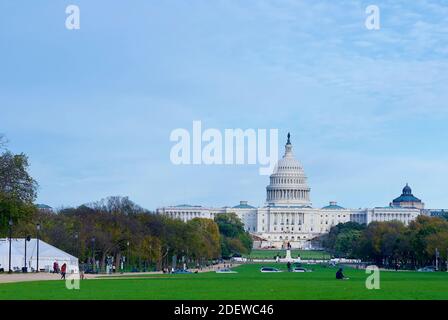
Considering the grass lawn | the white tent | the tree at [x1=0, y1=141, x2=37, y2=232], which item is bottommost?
the grass lawn

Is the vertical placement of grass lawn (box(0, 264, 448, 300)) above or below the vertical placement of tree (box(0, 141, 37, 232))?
below

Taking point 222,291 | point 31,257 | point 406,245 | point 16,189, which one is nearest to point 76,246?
point 31,257

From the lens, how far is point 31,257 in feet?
281

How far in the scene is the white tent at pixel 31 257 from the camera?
82.3m

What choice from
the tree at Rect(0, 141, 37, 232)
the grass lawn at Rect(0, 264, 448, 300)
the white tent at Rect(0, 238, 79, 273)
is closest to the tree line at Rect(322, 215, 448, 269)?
the white tent at Rect(0, 238, 79, 273)

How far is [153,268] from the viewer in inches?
4697

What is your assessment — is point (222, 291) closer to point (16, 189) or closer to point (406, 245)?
point (16, 189)

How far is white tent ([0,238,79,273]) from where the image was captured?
270 ft

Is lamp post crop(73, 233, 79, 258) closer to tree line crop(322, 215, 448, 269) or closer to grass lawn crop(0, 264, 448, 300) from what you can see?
tree line crop(322, 215, 448, 269)

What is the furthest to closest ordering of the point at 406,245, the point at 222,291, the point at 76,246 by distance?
the point at 406,245 → the point at 76,246 → the point at 222,291

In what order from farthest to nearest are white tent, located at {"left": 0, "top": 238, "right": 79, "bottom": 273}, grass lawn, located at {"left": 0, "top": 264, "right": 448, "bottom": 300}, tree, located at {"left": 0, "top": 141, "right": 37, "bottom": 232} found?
white tent, located at {"left": 0, "top": 238, "right": 79, "bottom": 273} < tree, located at {"left": 0, "top": 141, "right": 37, "bottom": 232} < grass lawn, located at {"left": 0, "top": 264, "right": 448, "bottom": 300}

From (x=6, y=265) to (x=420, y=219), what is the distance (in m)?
93.4
